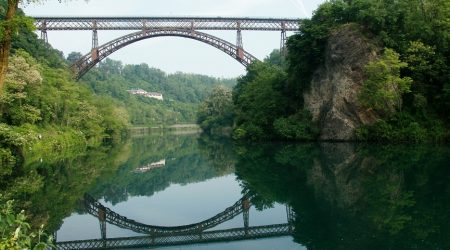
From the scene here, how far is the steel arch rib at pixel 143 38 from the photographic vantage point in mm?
49406

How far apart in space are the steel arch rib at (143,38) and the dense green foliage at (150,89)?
4832 centimetres

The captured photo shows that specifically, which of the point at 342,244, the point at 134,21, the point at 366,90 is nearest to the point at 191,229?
the point at 342,244

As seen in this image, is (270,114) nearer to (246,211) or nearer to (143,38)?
(143,38)

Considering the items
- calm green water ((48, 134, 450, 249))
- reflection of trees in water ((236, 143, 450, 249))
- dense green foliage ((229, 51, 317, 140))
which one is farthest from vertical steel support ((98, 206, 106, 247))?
dense green foliage ((229, 51, 317, 140))

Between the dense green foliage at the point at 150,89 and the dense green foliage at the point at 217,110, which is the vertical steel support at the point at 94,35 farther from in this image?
the dense green foliage at the point at 150,89

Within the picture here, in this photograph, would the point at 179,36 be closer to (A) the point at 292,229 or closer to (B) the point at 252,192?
(B) the point at 252,192

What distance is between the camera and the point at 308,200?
451 inches

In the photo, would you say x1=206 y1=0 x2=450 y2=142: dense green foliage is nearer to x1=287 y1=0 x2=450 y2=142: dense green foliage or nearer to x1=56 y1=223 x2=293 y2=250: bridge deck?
x1=287 y1=0 x2=450 y2=142: dense green foliage

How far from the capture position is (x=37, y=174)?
60.3 feet

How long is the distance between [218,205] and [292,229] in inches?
157

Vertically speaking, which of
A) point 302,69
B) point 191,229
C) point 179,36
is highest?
point 179,36

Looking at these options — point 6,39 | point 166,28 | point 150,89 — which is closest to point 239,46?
point 166,28

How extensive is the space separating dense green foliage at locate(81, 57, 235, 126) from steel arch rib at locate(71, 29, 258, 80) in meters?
48.3

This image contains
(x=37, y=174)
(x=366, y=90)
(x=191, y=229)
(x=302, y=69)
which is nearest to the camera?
(x=191, y=229)
